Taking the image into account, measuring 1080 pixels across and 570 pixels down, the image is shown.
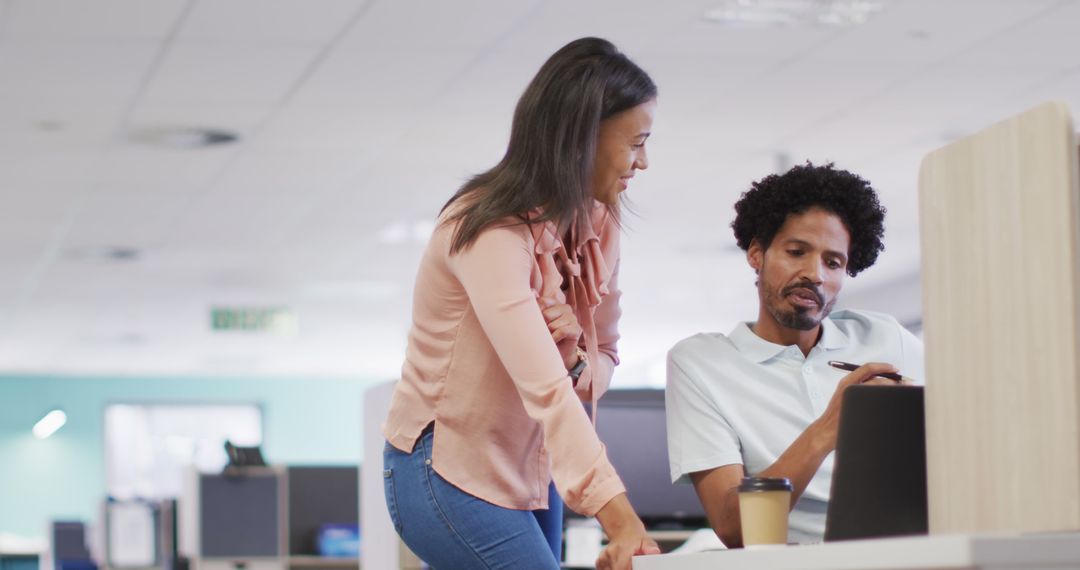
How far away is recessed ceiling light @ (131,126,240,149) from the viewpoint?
20.8 ft

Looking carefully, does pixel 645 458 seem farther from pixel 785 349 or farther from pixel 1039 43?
pixel 1039 43

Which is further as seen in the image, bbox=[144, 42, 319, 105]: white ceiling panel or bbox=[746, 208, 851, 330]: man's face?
bbox=[144, 42, 319, 105]: white ceiling panel

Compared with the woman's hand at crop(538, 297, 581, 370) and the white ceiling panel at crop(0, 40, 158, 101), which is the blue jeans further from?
the white ceiling panel at crop(0, 40, 158, 101)

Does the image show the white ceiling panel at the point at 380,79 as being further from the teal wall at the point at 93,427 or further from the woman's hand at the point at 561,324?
the teal wall at the point at 93,427

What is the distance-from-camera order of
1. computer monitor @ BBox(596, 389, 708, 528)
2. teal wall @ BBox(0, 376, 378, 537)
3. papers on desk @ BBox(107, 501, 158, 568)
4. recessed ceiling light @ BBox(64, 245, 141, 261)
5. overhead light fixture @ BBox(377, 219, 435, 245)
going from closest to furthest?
computer monitor @ BBox(596, 389, 708, 528), papers on desk @ BBox(107, 501, 158, 568), overhead light fixture @ BBox(377, 219, 435, 245), recessed ceiling light @ BBox(64, 245, 141, 261), teal wall @ BBox(0, 376, 378, 537)

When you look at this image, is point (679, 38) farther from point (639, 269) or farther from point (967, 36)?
point (639, 269)

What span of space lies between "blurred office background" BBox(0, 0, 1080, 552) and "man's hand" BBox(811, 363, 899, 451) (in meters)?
A: 3.29

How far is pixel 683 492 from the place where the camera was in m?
3.77

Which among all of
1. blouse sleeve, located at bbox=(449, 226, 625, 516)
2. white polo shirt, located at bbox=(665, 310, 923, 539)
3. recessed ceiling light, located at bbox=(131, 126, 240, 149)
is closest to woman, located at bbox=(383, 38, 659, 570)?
blouse sleeve, located at bbox=(449, 226, 625, 516)

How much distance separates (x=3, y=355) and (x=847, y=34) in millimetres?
10756

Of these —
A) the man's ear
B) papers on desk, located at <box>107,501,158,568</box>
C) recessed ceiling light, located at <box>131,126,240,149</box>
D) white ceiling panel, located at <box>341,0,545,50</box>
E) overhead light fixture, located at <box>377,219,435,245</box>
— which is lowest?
papers on desk, located at <box>107,501,158,568</box>

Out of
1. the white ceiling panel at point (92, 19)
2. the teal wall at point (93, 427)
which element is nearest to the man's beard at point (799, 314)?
the white ceiling panel at point (92, 19)

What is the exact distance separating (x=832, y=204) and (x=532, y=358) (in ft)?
2.26

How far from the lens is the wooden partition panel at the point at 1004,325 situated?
1.20 m
